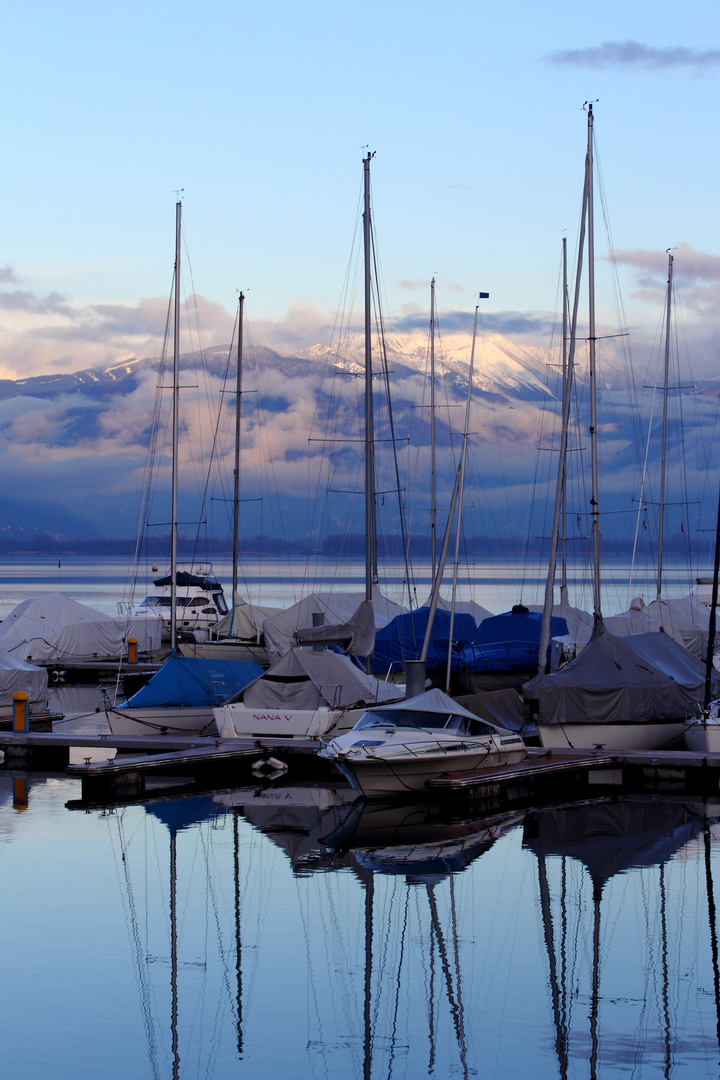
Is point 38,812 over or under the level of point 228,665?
under

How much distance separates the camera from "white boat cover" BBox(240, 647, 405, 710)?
2920 cm

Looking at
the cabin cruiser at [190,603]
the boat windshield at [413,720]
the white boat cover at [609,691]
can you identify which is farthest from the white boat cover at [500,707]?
the cabin cruiser at [190,603]

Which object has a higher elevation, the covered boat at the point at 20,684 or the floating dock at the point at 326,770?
the covered boat at the point at 20,684

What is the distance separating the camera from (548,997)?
14.1 m

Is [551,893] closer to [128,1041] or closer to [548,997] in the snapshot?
[548,997]

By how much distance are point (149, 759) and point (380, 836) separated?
6.58m

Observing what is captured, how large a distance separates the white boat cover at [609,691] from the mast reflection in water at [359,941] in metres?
2.96

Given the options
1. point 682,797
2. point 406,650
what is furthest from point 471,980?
point 406,650

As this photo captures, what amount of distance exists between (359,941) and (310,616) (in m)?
31.2

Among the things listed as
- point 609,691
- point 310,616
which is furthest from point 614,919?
point 310,616

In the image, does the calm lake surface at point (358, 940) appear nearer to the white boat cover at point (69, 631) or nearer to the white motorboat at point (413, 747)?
the white motorboat at point (413, 747)

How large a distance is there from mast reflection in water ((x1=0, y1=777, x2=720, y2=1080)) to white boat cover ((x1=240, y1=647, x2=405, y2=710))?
451 centimetres

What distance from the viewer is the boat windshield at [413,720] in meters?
24.4

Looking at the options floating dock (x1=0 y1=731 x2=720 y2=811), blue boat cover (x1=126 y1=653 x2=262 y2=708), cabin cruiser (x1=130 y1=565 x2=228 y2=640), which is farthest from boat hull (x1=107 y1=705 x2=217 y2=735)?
cabin cruiser (x1=130 y1=565 x2=228 y2=640)
